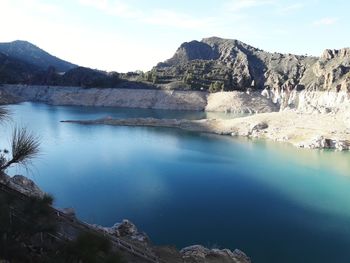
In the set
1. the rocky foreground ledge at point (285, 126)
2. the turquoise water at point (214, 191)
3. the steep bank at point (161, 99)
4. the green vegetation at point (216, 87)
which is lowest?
the turquoise water at point (214, 191)

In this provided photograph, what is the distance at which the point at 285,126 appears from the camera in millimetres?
68750

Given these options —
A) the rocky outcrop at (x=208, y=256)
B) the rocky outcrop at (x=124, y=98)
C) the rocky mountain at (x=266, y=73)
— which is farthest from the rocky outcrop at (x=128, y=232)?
the rocky outcrop at (x=124, y=98)

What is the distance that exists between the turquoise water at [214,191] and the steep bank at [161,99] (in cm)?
5393

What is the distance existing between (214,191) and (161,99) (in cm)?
8572

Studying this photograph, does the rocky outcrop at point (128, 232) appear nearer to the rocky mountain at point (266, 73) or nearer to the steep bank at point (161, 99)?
the rocky mountain at point (266, 73)

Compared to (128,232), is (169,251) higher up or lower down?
lower down

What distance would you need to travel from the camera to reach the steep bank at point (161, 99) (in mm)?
112200

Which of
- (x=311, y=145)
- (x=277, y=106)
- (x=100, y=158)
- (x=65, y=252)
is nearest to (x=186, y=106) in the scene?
(x=277, y=106)

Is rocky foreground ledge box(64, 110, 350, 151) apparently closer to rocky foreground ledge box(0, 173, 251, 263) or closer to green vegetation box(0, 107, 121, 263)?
rocky foreground ledge box(0, 173, 251, 263)

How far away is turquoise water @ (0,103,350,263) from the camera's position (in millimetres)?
23750

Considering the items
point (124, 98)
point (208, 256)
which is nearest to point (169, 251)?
point (208, 256)

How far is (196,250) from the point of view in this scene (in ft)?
61.8

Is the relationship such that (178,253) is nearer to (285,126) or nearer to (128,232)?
(128,232)

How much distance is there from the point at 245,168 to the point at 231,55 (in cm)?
13642
